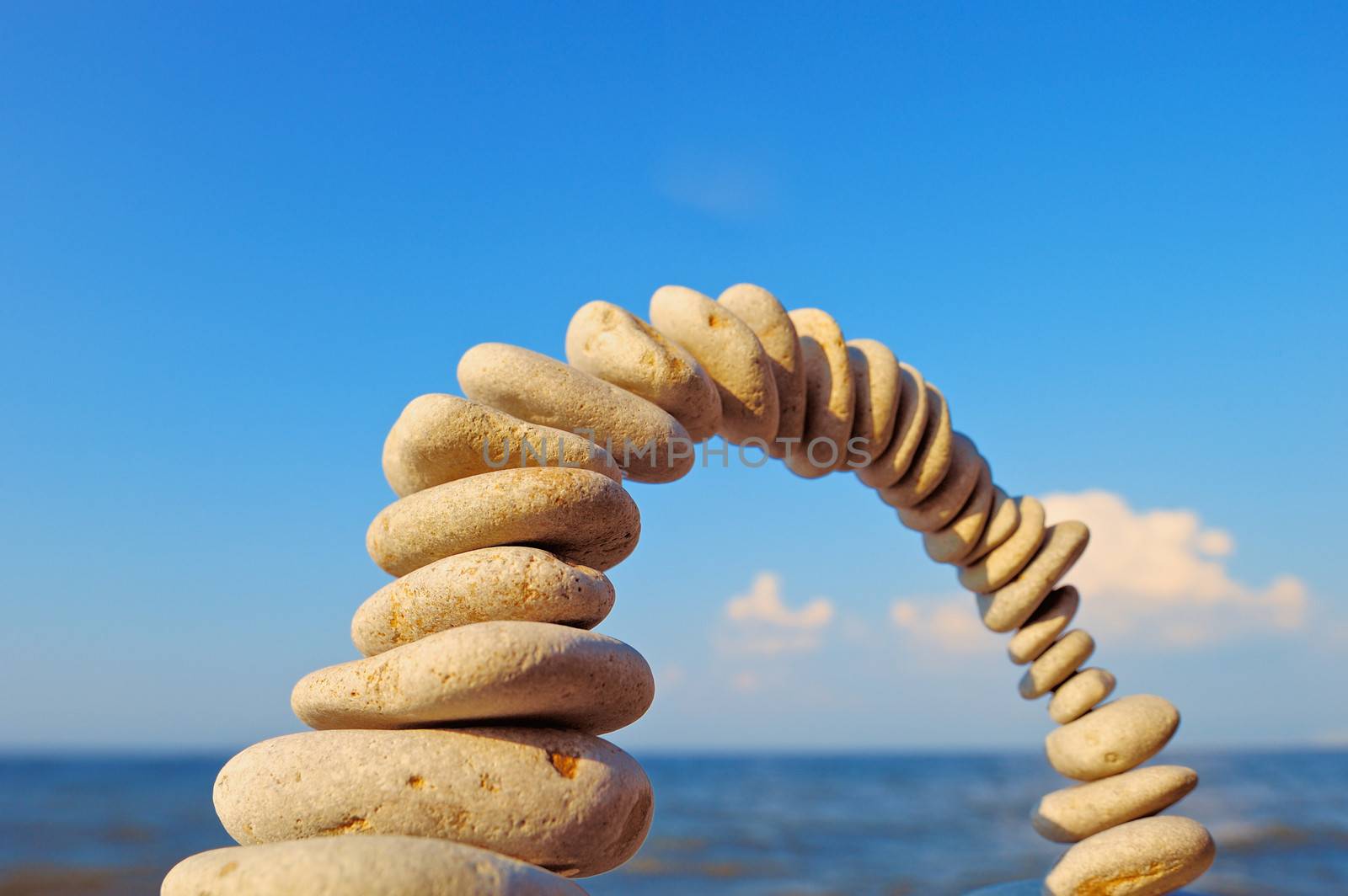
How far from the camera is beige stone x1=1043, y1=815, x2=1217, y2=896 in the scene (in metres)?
2.98

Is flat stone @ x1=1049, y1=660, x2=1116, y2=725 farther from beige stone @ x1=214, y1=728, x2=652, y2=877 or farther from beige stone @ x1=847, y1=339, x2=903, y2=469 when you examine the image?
beige stone @ x1=214, y1=728, x2=652, y2=877

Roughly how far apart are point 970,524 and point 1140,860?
1241 mm

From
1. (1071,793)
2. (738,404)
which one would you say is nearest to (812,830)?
(1071,793)

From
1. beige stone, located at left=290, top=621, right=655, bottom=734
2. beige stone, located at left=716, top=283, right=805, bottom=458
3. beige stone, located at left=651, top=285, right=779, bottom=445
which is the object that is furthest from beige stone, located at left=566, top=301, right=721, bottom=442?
beige stone, located at left=290, top=621, right=655, bottom=734

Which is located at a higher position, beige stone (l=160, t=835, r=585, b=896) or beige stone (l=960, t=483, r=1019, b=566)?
beige stone (l=960, t=483, r=1019, b=566)

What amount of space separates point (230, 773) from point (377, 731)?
326 millimetres

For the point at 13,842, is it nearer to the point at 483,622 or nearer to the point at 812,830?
the point at 812,830

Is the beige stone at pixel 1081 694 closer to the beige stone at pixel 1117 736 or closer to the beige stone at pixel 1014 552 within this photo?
the beige stone at pixel 1117 736

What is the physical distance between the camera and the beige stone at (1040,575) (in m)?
3.45

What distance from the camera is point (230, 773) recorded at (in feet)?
6.14

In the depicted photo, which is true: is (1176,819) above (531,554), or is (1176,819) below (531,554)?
below

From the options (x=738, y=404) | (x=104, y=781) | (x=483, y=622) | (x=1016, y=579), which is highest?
(x=104, y=781)

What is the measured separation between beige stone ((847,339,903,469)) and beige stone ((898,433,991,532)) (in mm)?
333

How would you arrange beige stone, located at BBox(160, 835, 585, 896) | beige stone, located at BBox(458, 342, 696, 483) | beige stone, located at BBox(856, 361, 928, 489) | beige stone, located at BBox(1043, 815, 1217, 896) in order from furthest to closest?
1. beige stone, located at BBox(856, 361, 928, 489)
2. beige stone, located at BBox(1043, 815, 1217, 896)
3. beige stone, located at BBox(458, 342, 696, 483)
4. beige stone, located at BBox(160, 835, 585, 896)
